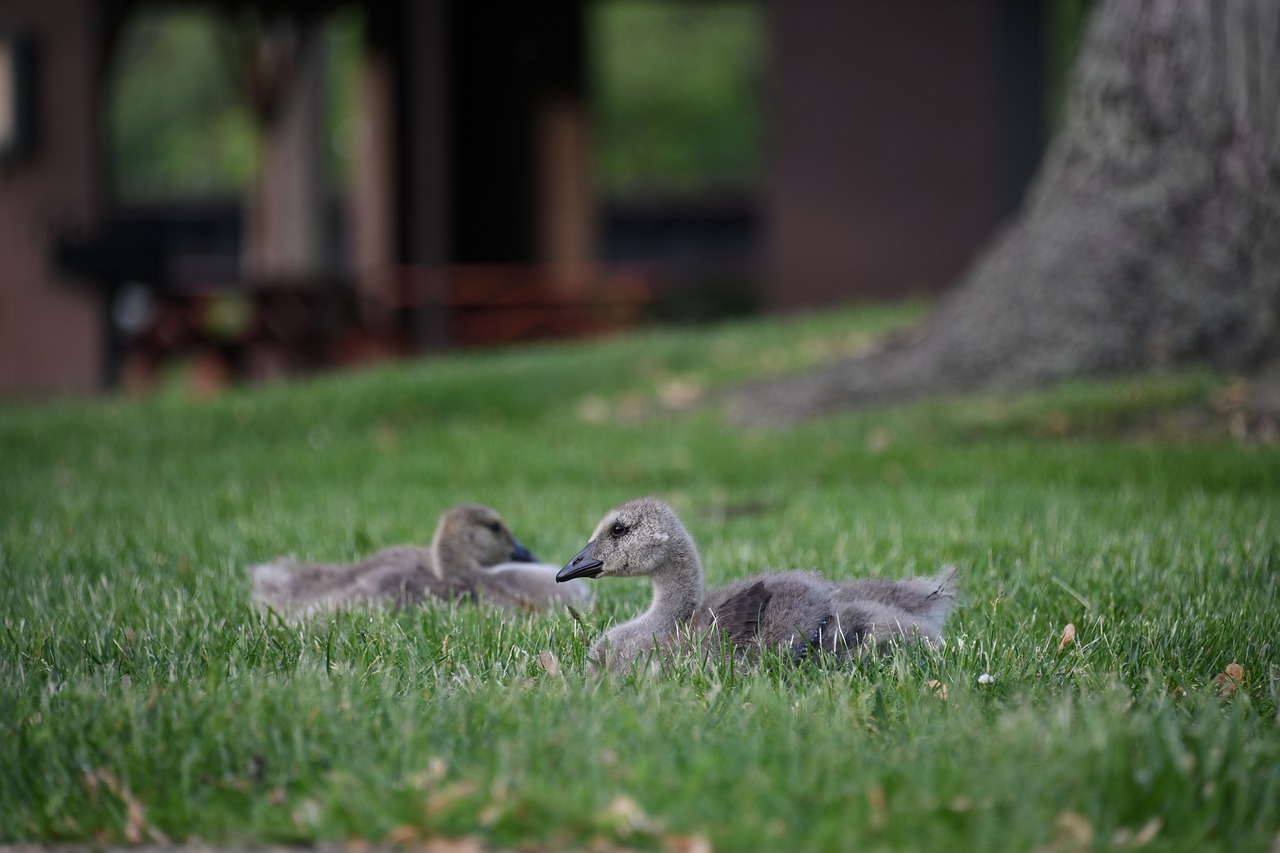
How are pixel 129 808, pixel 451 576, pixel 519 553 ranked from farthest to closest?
1. pixel 519 553
2. pixel 451 576
3. pixel 129 808

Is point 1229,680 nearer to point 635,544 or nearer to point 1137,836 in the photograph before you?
point 1137,836

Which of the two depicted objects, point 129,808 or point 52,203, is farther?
point 52,203

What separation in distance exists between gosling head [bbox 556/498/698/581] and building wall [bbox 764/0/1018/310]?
14.5 m

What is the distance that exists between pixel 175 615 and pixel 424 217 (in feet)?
44.2

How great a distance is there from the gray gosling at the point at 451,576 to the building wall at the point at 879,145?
1360cm

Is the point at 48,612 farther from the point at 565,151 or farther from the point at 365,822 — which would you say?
the point at 565,151

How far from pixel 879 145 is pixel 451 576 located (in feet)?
46.1

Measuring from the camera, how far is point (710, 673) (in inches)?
172

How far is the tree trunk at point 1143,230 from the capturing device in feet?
31.8

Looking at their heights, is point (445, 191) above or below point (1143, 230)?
above

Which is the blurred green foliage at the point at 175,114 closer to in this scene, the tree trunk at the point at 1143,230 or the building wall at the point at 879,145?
the building wall at the point at 879,145

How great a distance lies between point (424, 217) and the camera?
1828 cm

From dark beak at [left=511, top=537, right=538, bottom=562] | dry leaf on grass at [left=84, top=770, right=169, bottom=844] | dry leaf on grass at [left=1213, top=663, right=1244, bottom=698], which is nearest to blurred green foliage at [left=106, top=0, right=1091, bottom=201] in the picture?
dark beak at [left=511, top=537, right=538, bottom=562]

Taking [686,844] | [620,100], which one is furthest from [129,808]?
[620,100]
